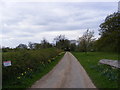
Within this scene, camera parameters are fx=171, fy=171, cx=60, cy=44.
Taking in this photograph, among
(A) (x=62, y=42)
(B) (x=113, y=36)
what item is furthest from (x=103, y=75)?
(A) (x=62, y=42)

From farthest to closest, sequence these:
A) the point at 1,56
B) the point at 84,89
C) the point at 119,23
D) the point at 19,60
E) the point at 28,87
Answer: the point at 119,23 → the point at 19,60 → the point at 1,56 → the point at 28,87 → the point at 84,89

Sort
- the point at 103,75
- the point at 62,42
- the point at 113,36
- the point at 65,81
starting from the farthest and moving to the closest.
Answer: the point at 62,42 → the point at 113,36 → the point at 103,75 → the point at 65,81

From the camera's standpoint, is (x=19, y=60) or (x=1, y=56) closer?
(x=1, y=56)

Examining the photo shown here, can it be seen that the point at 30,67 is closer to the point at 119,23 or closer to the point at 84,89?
the point at 84,89

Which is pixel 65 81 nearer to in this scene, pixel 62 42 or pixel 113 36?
pixel 113 36

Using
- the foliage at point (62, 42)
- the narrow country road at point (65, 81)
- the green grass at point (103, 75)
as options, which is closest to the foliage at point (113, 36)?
the green grass at point (103, 75)

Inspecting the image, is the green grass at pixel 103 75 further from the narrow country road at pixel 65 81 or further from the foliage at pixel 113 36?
the foliage at pixel 113 36

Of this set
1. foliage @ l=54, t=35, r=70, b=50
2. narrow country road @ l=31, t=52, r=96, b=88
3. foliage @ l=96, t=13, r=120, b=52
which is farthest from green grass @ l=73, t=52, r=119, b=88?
foliage @ l=54, t=35, r=70, b=50

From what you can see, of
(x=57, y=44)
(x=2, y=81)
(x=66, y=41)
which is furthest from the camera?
(x=66, y=41)

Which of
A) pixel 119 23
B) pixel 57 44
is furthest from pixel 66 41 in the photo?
pixel 119 23

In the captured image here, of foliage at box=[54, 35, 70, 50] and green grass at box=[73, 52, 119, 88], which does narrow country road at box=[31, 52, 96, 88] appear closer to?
green grass at box=[73, 52, 119, 88]

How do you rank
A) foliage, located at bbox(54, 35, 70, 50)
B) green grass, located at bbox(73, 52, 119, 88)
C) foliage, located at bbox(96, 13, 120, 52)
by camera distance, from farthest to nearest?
1. foliage, located at bbox(54, 35, 70, 50)
2. foliage, located at bbox(96, 13, 120, 52)
3. green grass, located at bbox(73, 52, 119, 88)

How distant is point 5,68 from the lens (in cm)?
829

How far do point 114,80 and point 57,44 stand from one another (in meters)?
73.6
